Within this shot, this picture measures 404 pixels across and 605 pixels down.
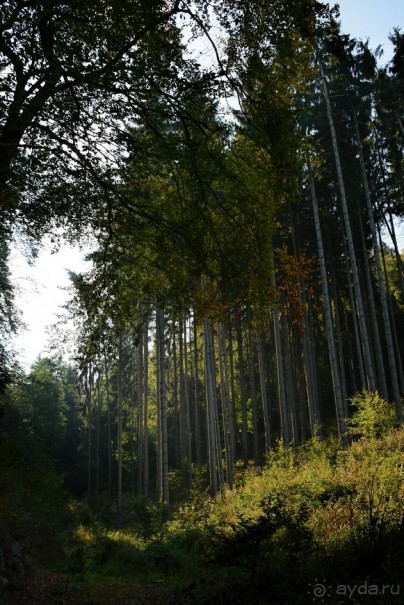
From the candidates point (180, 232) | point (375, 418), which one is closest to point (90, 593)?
point (180, 232)

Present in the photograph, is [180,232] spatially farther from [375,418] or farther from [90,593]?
[375,418]

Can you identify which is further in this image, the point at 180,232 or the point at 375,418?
the point at 375,418

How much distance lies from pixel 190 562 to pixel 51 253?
5.99m

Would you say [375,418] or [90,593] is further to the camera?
[375,418]

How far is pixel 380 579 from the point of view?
13.4ft

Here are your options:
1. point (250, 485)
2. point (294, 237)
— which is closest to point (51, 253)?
point (250, 485)

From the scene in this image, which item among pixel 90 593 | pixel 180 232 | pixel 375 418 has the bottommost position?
pixel 90 593

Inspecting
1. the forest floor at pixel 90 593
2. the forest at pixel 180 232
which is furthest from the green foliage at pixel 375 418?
the forest floor at pixel 90 593

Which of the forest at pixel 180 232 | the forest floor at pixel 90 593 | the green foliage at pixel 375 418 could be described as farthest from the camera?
the green foliage at pixel 375 418

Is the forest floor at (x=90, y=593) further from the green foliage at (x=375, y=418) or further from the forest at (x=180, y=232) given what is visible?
the green foliage at (x=375, y=418)

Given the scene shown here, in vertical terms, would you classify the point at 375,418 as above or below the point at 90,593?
above

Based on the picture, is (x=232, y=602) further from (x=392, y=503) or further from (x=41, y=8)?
(x=41, y=8)

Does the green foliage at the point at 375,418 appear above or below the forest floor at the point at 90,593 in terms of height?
above

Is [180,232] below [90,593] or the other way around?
the other way around
